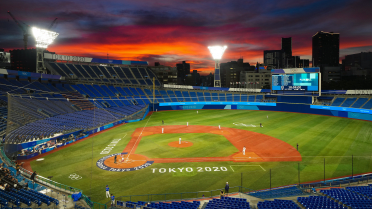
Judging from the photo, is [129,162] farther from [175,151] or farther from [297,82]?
[297,82]

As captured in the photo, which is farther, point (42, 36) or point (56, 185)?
point (42, 36)

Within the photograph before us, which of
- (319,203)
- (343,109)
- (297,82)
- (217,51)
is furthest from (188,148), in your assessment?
(217,51)

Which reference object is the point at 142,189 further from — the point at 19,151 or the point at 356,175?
the point at 356,175

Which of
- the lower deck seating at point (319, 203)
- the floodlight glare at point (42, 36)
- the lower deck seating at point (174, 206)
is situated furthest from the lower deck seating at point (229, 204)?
the floodlight glare at point (42, 36)

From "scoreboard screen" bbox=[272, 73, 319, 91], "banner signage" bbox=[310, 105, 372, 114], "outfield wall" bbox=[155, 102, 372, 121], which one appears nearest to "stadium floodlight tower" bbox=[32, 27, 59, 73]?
"outfield wall" bbox=[155, 102, 372, 121]

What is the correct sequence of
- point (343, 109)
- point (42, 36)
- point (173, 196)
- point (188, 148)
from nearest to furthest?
point (173, 196)
point (188, 148)
point (42, 36)
point (343, 109)

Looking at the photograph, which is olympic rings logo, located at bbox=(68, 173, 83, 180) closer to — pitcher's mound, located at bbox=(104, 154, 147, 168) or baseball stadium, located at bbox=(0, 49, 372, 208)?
baseball stadium, located at bbox=(0, 49, 372, 208)
